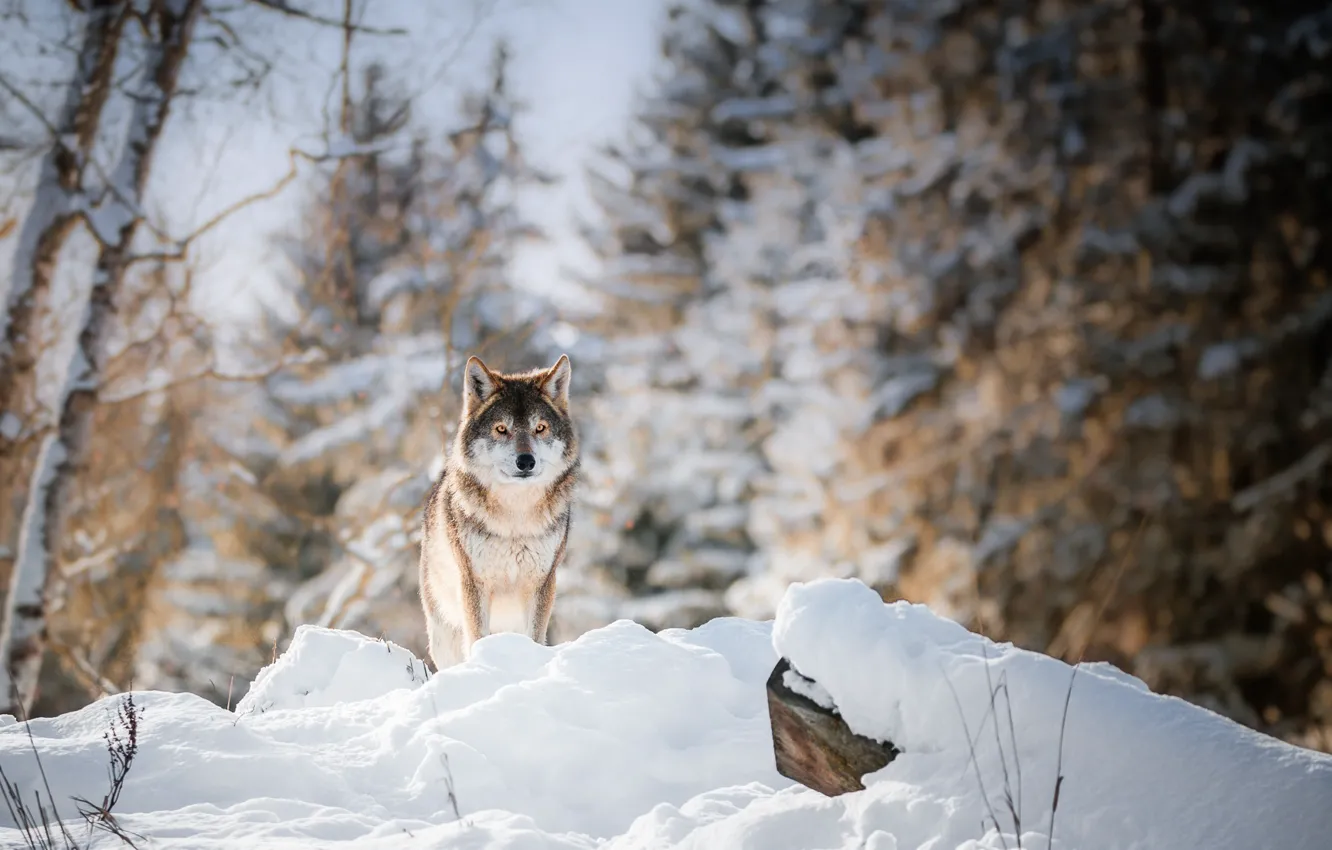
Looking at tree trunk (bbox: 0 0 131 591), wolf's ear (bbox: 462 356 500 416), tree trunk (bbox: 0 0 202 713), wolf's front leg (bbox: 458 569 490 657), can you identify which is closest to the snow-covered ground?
wolf's front leg (bbox: 458 569 490 657)

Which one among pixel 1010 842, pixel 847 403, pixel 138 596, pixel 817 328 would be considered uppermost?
pixel 817 328

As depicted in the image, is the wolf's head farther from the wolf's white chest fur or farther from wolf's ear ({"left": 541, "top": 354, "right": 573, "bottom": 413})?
the wolf's white chest fur

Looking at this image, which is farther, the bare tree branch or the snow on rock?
the bare tree branch

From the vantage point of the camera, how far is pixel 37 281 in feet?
29.5

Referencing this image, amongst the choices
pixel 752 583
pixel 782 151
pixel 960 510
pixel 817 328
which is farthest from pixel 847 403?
pixel 782 151

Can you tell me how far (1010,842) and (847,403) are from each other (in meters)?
12.9

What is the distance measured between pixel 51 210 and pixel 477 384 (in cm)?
616

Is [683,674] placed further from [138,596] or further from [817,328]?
[138,596]

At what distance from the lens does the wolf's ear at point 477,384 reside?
5.80 metres

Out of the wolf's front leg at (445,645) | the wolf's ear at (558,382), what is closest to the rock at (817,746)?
the wolf's ear at (558,382)

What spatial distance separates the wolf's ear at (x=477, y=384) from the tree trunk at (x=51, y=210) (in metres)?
5.88

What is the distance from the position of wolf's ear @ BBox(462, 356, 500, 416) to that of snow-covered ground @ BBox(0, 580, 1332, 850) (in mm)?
2084

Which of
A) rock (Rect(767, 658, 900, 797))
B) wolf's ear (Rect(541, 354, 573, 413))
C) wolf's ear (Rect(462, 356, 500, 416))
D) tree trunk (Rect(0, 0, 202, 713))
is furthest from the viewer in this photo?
tree trunk (Rect(0, 0, 202, 713))

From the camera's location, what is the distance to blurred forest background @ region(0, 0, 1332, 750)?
1003 cm
